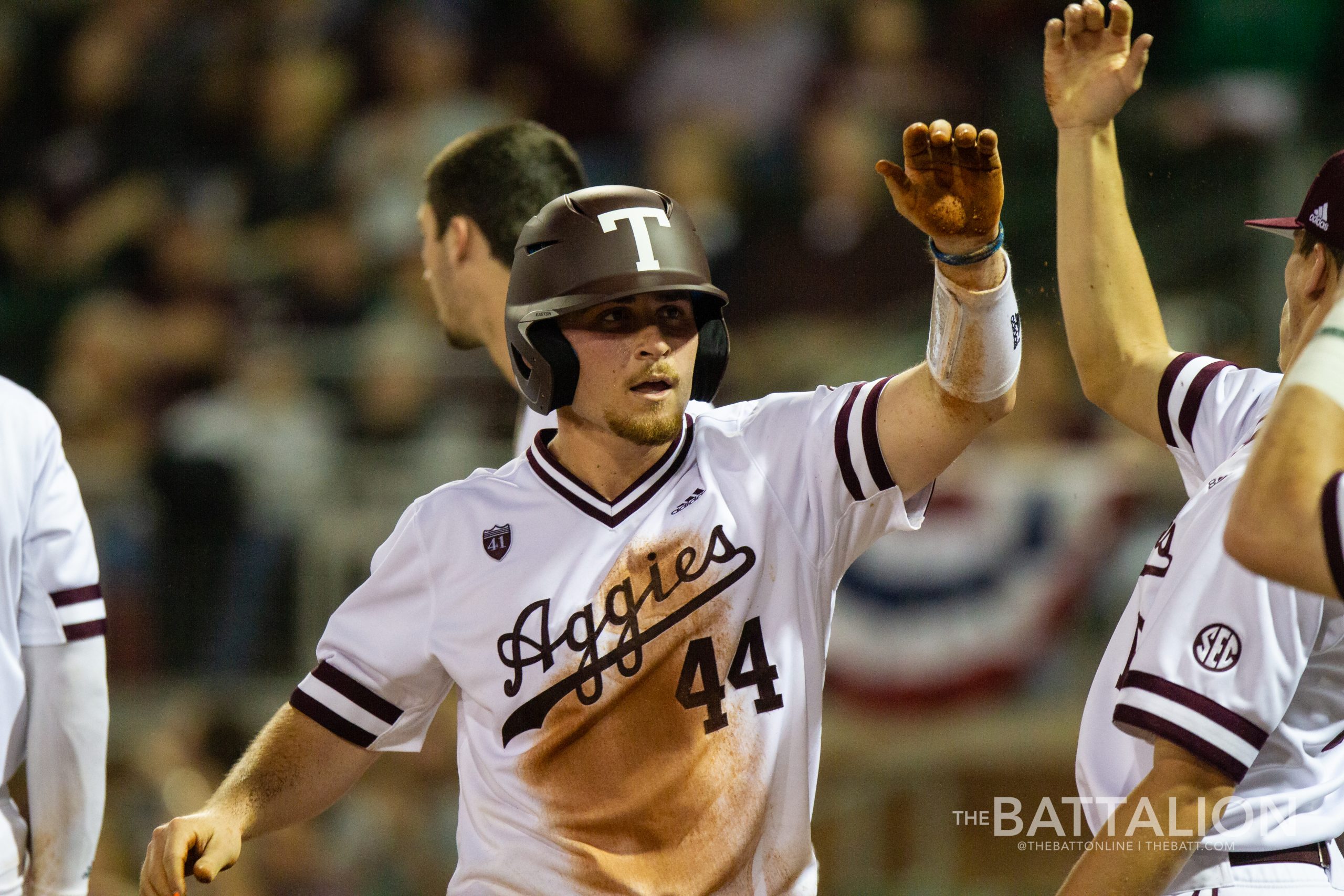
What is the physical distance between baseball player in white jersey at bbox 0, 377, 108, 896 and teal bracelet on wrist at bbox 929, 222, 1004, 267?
2.08m

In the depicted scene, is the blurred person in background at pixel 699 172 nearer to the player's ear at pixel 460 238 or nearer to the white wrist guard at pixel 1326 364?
the player's ear at pixel 460 238

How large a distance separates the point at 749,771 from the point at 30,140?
24.4ft

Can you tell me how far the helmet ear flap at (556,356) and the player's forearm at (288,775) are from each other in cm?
82

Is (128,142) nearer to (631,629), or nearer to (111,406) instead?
(111,406)

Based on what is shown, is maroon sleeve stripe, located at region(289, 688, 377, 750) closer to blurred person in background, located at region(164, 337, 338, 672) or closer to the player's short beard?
the player's short beard

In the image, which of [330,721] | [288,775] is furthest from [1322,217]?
[288,775]

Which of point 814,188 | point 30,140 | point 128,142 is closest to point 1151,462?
point 814,188

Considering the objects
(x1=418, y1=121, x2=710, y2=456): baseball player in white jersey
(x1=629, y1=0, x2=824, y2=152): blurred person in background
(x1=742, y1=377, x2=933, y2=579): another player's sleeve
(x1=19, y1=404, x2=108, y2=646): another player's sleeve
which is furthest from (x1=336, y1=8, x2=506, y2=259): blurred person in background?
(x1=742, y1=377, x2=933, y2=579): another player's sleeve

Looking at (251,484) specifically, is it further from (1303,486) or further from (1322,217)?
(1303,486)

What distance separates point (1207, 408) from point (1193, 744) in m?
0.90

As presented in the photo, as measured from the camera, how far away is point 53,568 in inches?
134

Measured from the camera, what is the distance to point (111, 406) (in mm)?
7289

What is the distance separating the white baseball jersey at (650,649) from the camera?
2.77 meters

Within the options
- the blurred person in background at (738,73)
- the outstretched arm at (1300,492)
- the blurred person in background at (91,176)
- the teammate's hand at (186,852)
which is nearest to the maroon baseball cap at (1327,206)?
the outstretched arm at (1300,492)
